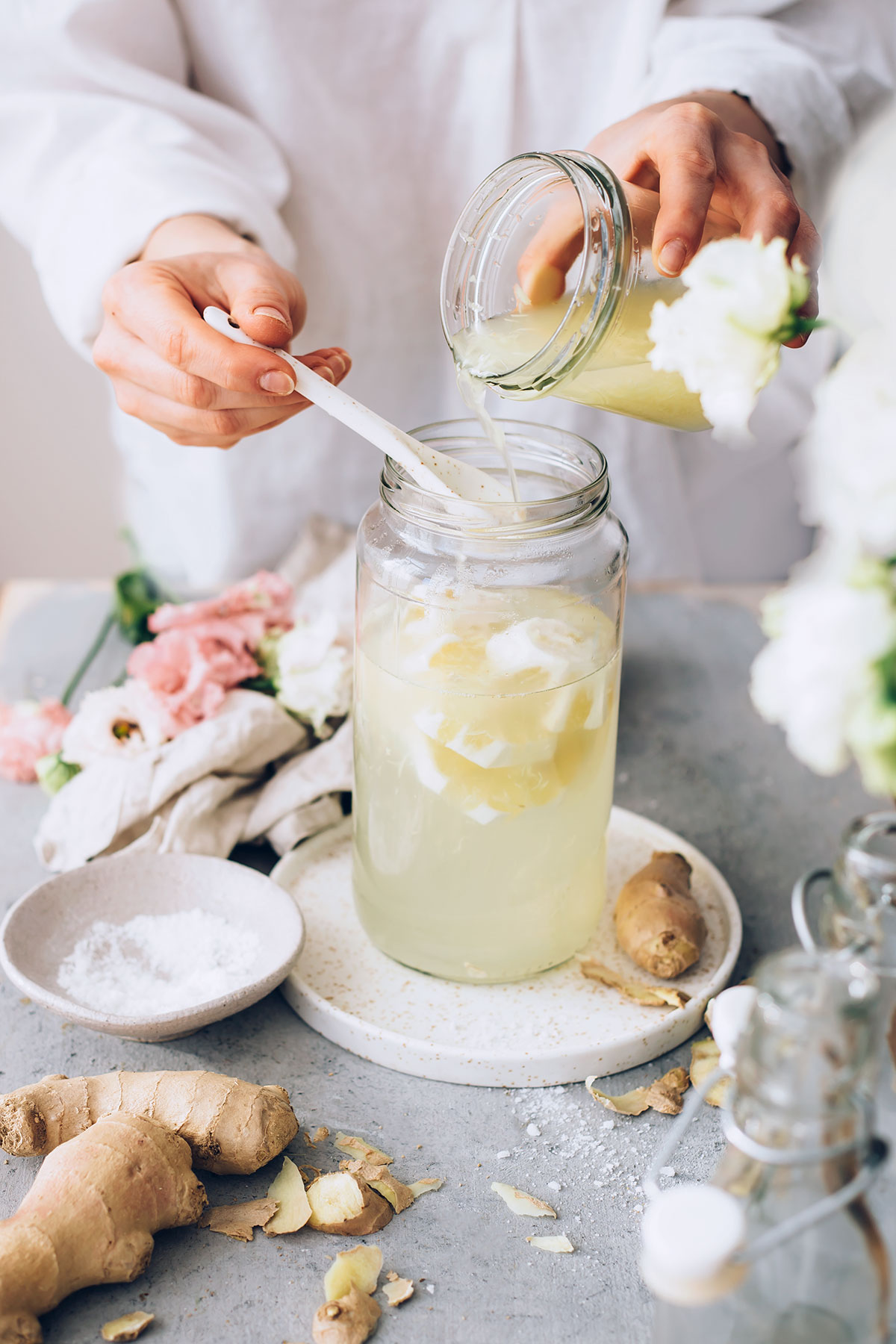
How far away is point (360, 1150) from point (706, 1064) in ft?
0.70

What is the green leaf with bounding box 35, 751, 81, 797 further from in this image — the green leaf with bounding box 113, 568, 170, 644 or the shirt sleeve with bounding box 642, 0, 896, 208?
the shirt sleeve with bounding box 642, 0, 896, 208

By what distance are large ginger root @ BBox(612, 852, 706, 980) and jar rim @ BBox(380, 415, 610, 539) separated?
0.83ft

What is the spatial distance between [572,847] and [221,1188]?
283mm

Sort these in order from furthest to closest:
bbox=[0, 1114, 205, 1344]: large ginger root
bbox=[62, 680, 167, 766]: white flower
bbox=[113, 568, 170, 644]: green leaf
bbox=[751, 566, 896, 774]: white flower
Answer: bbox=[113, 568, 170, 644]: green leaf
bbox=[62, 680, 167, 766]: white flower
bbox=[0, 1114, 205, 1344]: large ginger root
bbox=[751, 566, 896, 774]: white flower

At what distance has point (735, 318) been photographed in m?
0.38

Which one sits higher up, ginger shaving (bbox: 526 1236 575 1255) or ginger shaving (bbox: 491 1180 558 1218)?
ginger shaving (bbox: 526 1236 575 1255)

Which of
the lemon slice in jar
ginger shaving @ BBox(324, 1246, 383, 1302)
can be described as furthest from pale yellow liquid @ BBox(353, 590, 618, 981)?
ginger shaving @ BBox(324, 1246, 383, 1302)

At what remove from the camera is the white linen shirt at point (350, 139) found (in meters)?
0.98

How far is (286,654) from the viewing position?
925mm

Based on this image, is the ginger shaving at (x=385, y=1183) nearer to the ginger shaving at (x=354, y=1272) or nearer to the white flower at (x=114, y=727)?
the ginger shaving at (x=354, y=1272)

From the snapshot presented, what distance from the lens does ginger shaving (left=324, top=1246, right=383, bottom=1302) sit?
0.54m

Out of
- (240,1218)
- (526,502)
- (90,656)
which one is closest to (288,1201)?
(240,1218)

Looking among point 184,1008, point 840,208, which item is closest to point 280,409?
point 184,1008

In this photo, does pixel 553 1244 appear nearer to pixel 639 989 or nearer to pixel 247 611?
pixel 639 989
